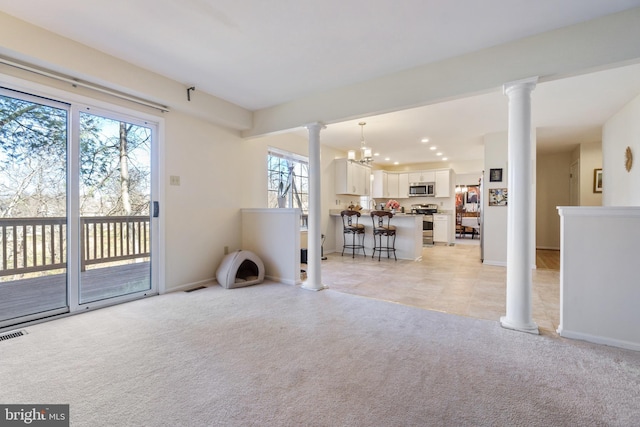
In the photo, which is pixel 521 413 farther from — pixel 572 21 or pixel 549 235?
pixel 549 235

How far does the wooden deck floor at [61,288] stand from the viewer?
2553mm

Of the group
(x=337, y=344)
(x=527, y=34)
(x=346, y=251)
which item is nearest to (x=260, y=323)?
(x=337, y=344)

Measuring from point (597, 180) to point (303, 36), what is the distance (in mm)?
7036

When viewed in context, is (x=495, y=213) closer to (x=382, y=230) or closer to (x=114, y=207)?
(x=382, y=230)

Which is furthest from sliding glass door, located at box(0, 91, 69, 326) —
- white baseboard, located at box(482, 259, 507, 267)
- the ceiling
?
white baseboard, located at box(482, 259, 507, 267)

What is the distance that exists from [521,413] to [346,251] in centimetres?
531

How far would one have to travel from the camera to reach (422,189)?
860cm

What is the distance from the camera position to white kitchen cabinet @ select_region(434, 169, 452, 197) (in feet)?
27.5

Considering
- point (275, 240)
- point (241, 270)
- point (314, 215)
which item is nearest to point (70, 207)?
point (241, 270)

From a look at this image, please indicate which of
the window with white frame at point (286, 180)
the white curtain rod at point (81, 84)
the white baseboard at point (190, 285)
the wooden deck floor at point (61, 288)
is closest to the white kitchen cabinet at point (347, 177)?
the window with white frame at point (286, 180)

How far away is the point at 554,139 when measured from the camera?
5.87 meters

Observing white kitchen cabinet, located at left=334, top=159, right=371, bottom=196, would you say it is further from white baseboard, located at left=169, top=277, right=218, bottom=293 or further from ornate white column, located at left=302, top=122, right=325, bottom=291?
white baseboard, located at left=169, top=277, right=218, bottom=293

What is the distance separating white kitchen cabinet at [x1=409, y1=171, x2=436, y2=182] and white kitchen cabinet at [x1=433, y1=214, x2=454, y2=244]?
1.15 metres

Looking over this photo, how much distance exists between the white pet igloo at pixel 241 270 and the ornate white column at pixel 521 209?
9.76ft
